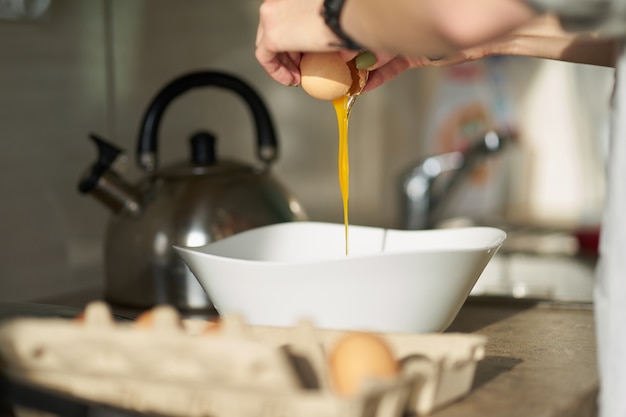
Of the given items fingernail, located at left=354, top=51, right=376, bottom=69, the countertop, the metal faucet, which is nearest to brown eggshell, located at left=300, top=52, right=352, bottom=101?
fingernail, located at left=354, top=51, right=376, bottom=69

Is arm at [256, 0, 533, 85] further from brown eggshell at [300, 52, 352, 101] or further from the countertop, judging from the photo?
the countertop

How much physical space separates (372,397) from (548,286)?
1.32 meters

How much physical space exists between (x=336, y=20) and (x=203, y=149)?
1.69 ft

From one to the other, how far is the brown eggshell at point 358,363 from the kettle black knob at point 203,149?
67cm

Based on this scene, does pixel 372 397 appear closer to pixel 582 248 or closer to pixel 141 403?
pixel 141 403

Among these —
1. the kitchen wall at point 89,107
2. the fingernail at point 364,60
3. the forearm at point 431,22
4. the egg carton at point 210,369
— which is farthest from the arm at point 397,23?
the kitchen wall at point 89,107

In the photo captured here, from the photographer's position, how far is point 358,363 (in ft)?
2.05

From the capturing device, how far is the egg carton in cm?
59

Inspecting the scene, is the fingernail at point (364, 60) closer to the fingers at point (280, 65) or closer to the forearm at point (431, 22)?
the fingers at point (280, 65)

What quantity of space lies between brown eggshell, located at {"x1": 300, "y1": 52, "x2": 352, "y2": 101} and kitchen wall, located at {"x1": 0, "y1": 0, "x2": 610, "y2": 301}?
1.73 ft

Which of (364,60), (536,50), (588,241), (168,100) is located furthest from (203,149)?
(588,241)

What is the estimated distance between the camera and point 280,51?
0.92 m

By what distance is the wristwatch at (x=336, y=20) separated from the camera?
80 centimetres

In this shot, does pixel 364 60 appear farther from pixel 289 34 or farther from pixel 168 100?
pixel 168 100
